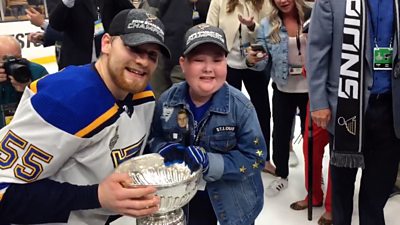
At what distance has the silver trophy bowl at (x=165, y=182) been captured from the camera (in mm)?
921

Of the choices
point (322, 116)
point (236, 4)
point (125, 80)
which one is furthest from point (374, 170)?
point (236, 4)

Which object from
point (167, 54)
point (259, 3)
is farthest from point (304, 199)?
point (167, 54)

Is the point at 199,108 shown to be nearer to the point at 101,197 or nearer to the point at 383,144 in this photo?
the point at 101,197

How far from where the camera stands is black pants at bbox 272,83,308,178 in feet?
7.82

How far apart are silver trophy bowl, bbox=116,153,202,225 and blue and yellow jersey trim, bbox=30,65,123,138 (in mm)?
125

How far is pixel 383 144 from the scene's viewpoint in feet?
5.19

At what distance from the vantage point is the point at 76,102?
39.4 inches

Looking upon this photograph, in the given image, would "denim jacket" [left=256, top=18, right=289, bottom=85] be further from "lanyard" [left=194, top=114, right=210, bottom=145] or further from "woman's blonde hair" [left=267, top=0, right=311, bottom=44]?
"lanyard" [left=194, top=114, right=210, bottom=145]

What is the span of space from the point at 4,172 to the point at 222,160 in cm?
57

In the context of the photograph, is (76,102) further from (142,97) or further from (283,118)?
(283,118)

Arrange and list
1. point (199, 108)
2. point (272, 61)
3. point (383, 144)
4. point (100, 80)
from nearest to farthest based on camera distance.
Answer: point (100, 80), point (199, 108), point (383, 144), point (272, 61)

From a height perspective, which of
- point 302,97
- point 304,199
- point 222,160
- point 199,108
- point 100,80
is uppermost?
point 100,80

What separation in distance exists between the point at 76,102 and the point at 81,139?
9 cm

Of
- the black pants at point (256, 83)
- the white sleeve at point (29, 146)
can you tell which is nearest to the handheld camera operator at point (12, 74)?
the white sleeve at point (29, 146)
